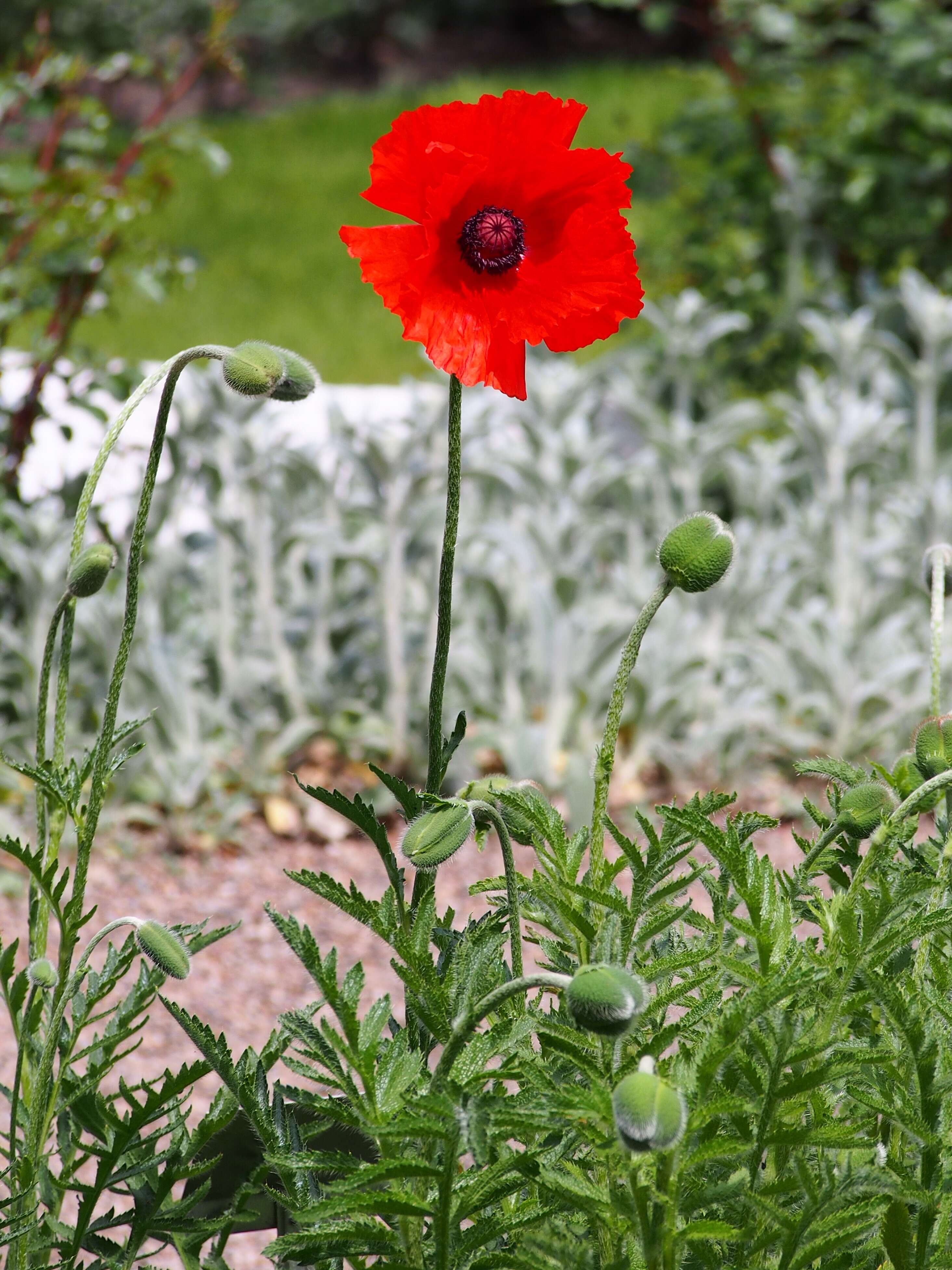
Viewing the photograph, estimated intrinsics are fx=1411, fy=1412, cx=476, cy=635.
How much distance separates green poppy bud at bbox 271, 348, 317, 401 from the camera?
118 cm

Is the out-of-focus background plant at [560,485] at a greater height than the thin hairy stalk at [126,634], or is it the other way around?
the thin hairy stalk at [126,634]

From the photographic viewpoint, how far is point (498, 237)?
44.1 inches

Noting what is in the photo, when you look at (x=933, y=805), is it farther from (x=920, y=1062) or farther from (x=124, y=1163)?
(x=124, y=1163)

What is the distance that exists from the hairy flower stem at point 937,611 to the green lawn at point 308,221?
3.97 metres

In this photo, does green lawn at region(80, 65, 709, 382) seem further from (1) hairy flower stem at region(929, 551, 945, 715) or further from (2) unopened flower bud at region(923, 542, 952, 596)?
(1) hairy flower stem at region(929, 551, 945, 715)

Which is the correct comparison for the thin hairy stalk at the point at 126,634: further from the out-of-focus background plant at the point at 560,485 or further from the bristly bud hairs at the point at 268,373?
the out-of-focus background plant at the point at 560,485

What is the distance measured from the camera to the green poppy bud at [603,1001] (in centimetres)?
84

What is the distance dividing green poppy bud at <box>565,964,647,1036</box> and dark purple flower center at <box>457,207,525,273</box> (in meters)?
0.57

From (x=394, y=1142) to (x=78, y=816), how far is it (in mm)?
380

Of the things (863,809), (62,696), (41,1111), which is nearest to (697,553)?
(863,809)

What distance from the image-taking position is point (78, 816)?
116cm

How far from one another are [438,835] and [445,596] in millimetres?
191

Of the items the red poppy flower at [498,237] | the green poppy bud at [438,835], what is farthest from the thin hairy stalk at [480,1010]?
the red poppy flower at [498,237]

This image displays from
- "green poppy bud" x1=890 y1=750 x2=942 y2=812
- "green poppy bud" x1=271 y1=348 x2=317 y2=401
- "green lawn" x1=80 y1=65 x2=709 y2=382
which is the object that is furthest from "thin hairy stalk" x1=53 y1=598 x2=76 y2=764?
"green lawn" x1=80 y1=65 x2=709 y2=382
